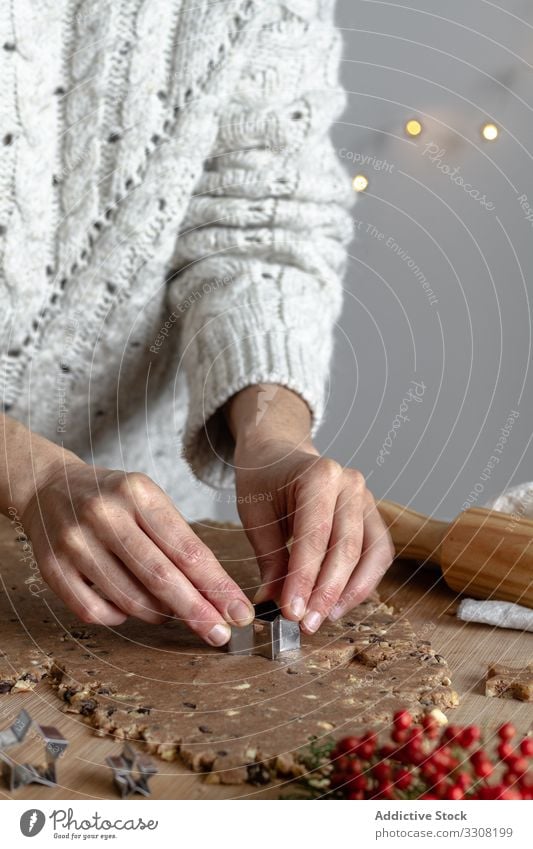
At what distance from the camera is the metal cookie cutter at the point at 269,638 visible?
747 mm

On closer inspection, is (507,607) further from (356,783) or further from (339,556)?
Answer: (356,783)

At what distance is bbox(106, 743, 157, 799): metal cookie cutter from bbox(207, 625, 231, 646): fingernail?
17 cm

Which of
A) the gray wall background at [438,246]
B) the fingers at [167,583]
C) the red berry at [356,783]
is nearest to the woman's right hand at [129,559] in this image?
the fingers at [167,583]

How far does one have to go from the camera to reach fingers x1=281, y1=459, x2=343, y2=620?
77 centimetres

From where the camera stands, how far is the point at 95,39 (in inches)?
41.5

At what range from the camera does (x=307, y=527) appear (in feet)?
2.61

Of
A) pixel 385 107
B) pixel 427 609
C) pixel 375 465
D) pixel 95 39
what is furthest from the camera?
pixel 375 465

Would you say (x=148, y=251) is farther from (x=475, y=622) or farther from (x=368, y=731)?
(x=368, y=731)

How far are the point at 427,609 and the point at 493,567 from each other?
0.08 m

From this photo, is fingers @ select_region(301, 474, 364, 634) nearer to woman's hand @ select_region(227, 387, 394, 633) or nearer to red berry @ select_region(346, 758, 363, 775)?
woman's hand @ select_region(227, 387, 394, 633)

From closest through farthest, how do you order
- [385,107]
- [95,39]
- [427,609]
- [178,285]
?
[427,609] < [95,39] < [178,285] < [385,107]

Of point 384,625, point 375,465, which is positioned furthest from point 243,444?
point 375,465

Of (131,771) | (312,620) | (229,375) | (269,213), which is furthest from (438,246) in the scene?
(131,771)

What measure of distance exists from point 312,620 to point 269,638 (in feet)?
0.13
